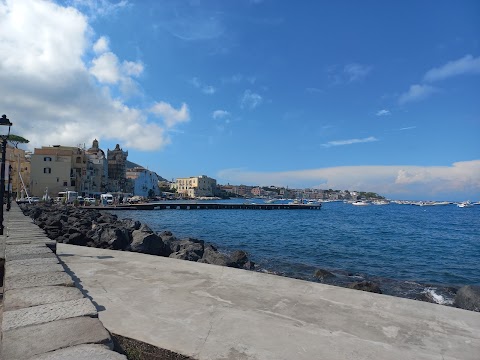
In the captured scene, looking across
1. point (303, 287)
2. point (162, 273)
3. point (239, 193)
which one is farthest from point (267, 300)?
point (239, 193)

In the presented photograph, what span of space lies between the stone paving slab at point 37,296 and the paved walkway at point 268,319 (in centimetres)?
68

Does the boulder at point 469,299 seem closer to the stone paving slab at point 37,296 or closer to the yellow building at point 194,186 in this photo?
the stone paving slab at point 37,296

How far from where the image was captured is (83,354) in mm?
2121

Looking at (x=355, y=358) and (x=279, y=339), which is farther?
(x=279, y=339)

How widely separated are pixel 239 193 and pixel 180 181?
57792 mm

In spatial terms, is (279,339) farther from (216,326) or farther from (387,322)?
(387,322)

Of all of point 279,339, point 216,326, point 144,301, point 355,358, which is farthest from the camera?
point 144,301

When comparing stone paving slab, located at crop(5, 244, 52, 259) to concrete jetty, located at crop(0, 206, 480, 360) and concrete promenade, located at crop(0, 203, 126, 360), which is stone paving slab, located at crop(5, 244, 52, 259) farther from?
concrete promenade, located at crop(0, 203, 126, 360)

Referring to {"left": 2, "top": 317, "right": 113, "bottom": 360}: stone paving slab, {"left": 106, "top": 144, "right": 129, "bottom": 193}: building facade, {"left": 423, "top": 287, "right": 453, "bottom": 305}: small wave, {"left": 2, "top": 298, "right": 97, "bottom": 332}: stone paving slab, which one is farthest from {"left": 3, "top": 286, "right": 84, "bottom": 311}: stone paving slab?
{"left": 106, "top": 144, "right": 129, "bottom": 193}: building facade

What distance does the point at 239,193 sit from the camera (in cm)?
19525

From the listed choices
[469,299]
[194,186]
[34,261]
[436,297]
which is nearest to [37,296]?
[34,261]

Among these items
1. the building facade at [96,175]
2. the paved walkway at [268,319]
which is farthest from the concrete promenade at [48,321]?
the building facade at [96,175]

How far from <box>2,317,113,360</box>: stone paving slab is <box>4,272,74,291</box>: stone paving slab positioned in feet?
3.90

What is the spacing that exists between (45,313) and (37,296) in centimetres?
52
